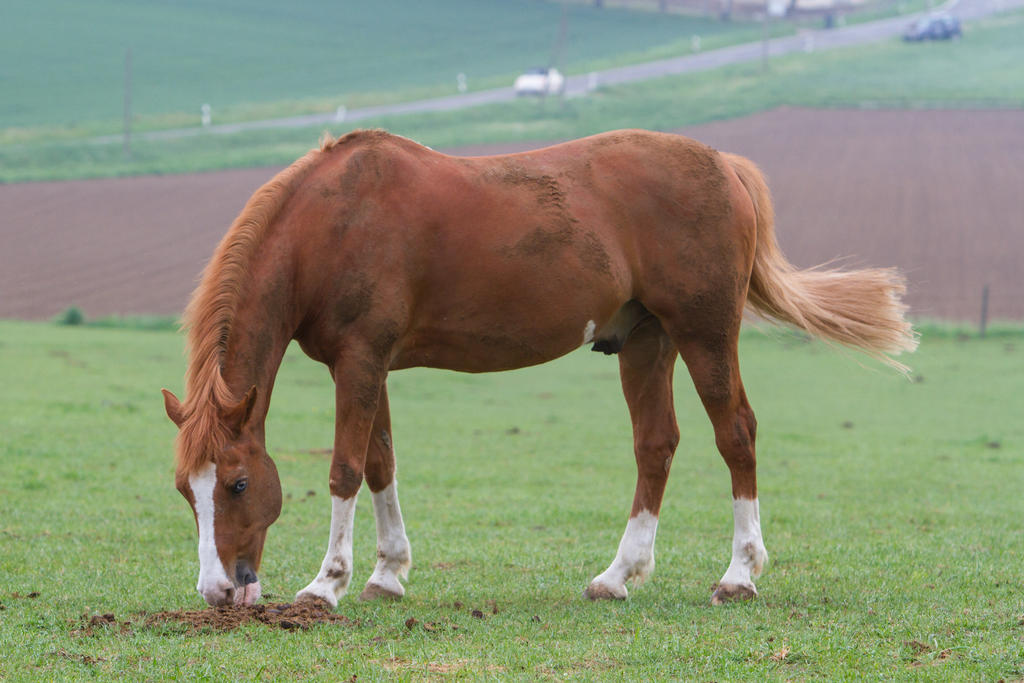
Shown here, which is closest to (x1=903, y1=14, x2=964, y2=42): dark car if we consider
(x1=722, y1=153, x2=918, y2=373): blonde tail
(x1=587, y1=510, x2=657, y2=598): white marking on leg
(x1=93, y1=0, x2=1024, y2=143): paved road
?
(x1=93, y1=0, x2=1024, y2=143): paved road

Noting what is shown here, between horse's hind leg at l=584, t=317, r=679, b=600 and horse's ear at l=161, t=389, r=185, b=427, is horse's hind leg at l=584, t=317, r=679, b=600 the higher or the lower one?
the lower one

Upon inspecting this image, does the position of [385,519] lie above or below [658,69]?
below

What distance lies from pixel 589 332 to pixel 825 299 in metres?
1.72

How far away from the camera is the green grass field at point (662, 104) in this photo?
135ft

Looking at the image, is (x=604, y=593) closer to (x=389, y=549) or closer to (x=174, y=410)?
(x=389, y=549)

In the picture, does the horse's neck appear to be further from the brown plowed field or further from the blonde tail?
the brown plowed field

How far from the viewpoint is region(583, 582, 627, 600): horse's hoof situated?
5680mm

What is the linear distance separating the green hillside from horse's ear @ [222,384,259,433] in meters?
47.1

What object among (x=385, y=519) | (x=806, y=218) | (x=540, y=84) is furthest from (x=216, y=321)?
(x=540, y=84)

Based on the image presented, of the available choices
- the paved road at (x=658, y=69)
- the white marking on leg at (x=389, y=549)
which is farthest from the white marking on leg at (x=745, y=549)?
the paved road at (x=658, y=69)

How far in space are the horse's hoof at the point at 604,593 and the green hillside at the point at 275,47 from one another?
4705 centimetres

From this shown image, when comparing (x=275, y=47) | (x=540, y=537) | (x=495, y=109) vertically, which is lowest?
(x=540, y=537)

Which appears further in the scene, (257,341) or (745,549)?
(745,549)

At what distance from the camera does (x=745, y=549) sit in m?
5.80
